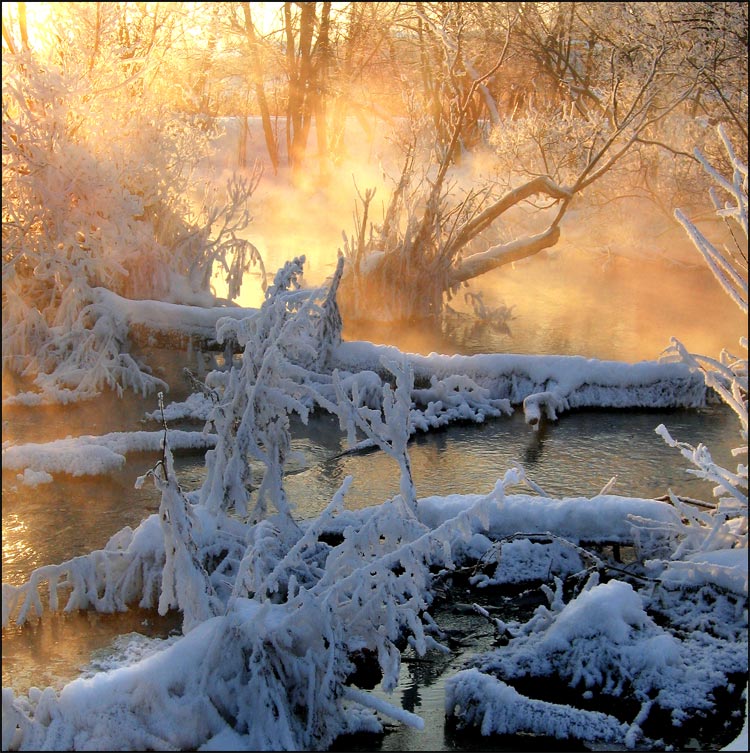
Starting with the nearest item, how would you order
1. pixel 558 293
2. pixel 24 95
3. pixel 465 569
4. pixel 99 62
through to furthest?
pixel 465 569 < pixel 24 95 < pixel 99 62 < pixel 558 293

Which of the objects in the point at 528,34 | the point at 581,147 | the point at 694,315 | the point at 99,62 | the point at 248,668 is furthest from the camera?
the point at 528,34

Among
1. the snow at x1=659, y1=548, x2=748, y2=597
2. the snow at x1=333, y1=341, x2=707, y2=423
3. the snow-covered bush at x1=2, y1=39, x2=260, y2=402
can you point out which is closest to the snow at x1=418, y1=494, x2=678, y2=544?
the snow at x1=659, y1=548, x2=748, y2=597

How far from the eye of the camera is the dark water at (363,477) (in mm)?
6188

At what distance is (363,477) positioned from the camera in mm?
9859

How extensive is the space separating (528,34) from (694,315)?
1425cm

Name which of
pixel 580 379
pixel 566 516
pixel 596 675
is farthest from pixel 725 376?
pixel 580 379

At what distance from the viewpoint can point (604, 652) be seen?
19.1 feet

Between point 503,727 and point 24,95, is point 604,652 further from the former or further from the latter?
point 24,95

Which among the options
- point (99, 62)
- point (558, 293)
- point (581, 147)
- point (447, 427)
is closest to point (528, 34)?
point (581, 147)

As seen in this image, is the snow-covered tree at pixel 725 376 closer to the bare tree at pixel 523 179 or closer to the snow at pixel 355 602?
the snow at pixel 355 602

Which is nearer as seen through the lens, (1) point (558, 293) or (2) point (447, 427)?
(2) point (447, 427)

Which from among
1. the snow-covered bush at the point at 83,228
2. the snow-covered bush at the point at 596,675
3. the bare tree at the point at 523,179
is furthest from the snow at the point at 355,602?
the bare tree at the point at 523,179

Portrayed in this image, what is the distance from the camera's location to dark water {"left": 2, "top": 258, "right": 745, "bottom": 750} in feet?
20.3

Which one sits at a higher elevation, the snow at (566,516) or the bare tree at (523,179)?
the bare tree at (523,179)
